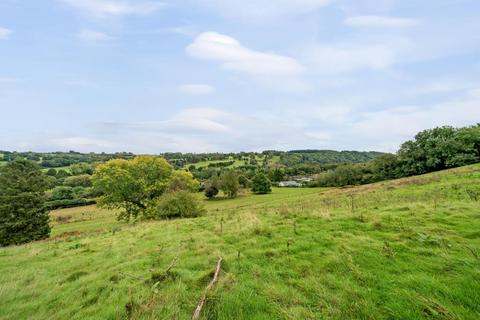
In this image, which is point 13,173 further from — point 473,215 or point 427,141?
point 427,141

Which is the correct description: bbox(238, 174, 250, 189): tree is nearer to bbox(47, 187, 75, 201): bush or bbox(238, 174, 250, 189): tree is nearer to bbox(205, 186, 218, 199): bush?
bbox(205, 186, 218, 199): bush

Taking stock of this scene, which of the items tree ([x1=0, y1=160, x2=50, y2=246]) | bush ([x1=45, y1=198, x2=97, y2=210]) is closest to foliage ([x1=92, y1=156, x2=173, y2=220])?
tree ([x1=0, y1=160, x2=50, y2=246])

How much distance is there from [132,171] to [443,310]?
4222cm

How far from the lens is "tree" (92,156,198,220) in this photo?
3853cm

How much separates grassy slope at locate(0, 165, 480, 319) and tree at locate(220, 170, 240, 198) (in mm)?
67147

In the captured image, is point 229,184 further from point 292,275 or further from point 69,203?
point 292,275

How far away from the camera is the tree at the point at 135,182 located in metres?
38.5

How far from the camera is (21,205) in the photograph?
32.2 metres

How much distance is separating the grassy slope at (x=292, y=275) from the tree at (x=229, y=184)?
67147 millimetres

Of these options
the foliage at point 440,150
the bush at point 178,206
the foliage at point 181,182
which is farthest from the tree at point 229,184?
the foliage at point 440,150

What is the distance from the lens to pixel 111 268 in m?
8.50

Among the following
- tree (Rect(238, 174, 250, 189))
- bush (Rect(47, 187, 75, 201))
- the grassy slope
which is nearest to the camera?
the grassy slope

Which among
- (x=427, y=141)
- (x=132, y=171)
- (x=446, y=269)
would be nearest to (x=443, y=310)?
(x=446, y=269)

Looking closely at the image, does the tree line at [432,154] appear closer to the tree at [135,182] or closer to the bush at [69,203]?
the tree at [135,182]
